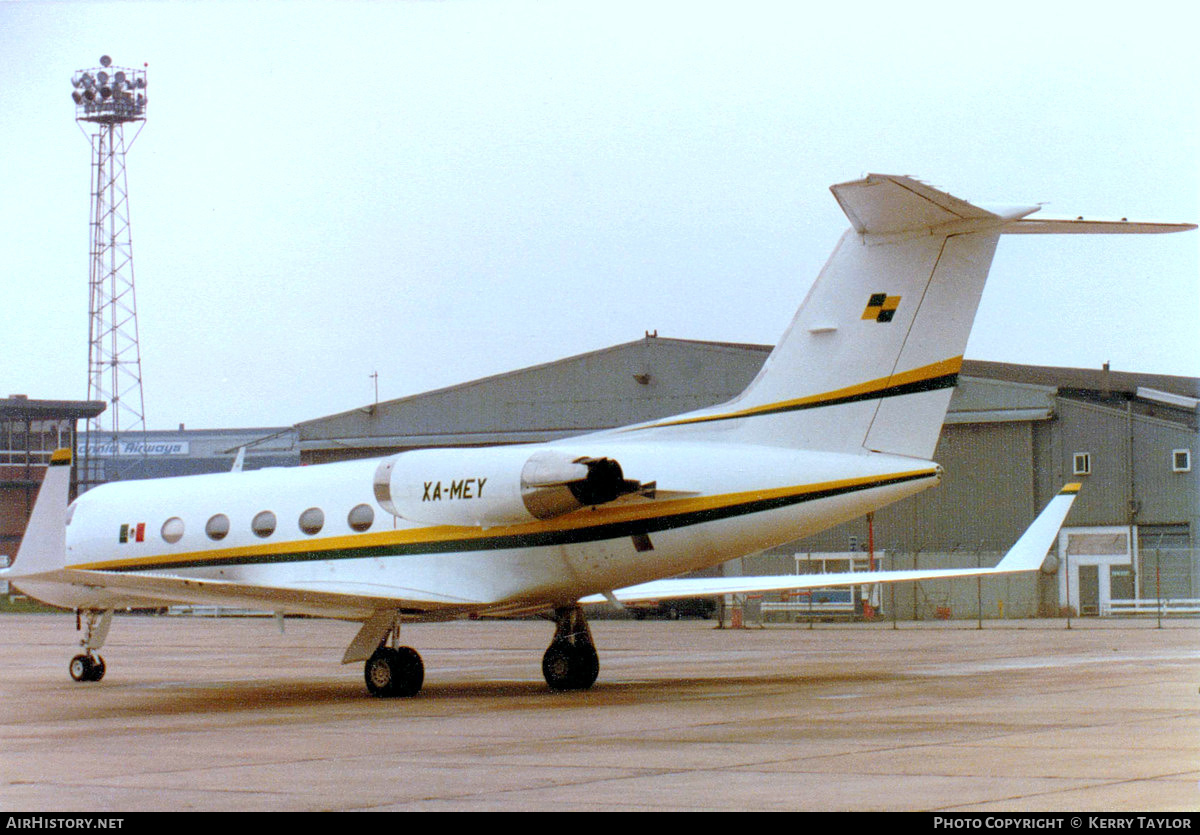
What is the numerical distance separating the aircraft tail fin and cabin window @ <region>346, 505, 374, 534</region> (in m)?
3.93

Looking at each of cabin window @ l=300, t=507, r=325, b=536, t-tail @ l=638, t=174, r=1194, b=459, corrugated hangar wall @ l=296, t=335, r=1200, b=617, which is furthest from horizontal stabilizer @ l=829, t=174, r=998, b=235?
corrugated hangar wall @ l=296, t=335, r=1200, b=617

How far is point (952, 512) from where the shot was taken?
4681 centimetres

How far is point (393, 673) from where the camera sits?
1727 cm

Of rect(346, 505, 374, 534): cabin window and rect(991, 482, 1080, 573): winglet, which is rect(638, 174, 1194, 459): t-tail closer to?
rect(991, 482, 1080, 573): winglet

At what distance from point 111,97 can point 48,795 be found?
489 inches

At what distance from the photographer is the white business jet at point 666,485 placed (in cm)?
1545

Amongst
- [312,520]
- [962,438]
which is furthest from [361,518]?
[962,438]

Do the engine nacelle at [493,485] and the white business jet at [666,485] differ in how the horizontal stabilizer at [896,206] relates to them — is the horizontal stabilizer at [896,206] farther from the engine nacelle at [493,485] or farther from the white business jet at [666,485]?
the engine nacelle at [493,485]

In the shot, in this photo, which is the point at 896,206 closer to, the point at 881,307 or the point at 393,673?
the point at 881,307

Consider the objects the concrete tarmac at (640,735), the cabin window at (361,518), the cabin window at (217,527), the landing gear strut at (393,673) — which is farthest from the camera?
the cabin window at (217,527)

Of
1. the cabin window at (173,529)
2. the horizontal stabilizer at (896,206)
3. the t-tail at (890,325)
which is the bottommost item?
the cabin window at (173,529)

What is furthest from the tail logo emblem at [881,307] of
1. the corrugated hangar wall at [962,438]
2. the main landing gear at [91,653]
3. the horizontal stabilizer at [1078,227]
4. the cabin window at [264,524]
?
the corrugated hangar wall at [962,438]

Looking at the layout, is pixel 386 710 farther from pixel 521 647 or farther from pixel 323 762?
pixel 521 647

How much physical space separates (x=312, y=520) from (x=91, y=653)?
551cm
